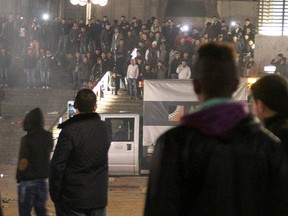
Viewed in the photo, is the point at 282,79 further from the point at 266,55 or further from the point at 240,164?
the point at 266,55

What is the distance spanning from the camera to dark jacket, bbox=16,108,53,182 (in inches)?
362

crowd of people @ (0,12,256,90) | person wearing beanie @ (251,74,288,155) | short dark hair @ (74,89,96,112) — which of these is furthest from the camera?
crowd of people @ (0,12,256,90)

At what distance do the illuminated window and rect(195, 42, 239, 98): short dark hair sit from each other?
23821 mm

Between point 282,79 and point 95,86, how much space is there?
2368 centimetres

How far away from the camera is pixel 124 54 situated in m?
31.5

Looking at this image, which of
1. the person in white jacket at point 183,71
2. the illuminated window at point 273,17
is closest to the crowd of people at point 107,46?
the person in white jacket at point 183,71

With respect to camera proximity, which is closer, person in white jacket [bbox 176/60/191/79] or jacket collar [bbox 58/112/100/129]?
jacket collar [bbox 58/112/100/129]

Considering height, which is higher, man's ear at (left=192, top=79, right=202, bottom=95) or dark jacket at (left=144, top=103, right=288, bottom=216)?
man's ear at (left=192, top=79, right=202, bottom=95)

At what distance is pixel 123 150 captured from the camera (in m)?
21.7

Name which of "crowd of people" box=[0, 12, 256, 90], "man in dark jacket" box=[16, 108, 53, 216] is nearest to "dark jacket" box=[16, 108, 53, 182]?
"man in dark jacket" box=[16, 108, 53, 216]

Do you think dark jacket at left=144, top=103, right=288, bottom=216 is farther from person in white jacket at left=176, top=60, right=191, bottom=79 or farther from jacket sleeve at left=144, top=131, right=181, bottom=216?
person in white jacket at left=176, top=60, right=191, bottom=79

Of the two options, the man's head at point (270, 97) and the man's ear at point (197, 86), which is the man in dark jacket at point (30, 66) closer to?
the man's head at point (270, 97)

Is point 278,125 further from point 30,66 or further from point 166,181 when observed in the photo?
point 30,66

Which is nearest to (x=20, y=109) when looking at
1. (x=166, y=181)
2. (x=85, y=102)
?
(x=85, y=102)
